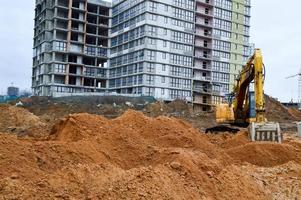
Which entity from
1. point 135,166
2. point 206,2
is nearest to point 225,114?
point 135,166

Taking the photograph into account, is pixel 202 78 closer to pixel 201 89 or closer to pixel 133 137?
pixel 201 89

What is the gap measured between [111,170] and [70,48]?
69.6 metres

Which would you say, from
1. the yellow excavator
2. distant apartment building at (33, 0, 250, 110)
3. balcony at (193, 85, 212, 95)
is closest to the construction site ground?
the yellow excavator

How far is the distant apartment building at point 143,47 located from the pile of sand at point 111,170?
186 ft

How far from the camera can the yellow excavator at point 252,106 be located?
57.9ft

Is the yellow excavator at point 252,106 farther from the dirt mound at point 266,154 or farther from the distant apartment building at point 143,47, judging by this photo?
the distant apartment building at point 143,47

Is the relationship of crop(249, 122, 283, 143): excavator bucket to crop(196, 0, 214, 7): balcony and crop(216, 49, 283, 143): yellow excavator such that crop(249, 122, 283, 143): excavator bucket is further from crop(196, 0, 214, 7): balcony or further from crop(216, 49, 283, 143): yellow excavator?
crop(196, 0, 214, 7): balcony

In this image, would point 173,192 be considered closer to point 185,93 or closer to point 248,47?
point 185,93

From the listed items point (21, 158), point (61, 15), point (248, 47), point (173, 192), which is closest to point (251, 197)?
point (173, 192)

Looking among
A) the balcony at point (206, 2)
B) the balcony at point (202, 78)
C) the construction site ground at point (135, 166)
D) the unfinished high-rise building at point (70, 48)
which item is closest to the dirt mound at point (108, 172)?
the construction site ground at point (135, 166)

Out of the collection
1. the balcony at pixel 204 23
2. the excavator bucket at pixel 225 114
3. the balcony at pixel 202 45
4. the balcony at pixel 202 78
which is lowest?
the excavator bucket at pixel 225 114

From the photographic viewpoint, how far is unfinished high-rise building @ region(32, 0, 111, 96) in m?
75.2

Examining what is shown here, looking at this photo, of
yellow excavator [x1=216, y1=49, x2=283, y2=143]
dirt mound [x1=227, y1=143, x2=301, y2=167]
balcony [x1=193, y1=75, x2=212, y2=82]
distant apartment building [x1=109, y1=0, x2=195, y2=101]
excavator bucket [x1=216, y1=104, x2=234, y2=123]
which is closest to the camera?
dirt mound [x1=227, y1=143, x2=301, y2=167]

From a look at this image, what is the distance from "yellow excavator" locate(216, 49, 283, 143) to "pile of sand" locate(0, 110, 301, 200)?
3438 mm
